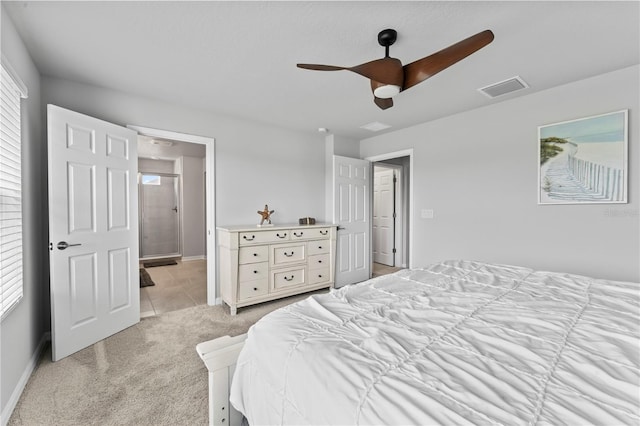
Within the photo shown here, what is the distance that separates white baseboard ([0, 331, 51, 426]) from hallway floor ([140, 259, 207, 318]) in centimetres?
79

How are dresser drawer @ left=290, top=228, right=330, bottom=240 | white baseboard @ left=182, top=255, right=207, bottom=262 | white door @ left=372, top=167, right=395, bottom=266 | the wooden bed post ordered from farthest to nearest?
white baseboard @ left=182, top=255, right=207, bottom=262 → white door @ left=372, top=167, right=395, bottom=266 → dresser drawer @ left=290, top=228, right=330, bottom=240 → the wooden bed post

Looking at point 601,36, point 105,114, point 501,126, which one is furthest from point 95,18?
point 501,126

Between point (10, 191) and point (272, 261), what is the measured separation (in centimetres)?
222

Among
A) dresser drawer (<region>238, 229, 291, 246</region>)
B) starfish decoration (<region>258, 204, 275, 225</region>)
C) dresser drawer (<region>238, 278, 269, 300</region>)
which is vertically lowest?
dresser drawer (<region>238, 278, 269, 300</region>)

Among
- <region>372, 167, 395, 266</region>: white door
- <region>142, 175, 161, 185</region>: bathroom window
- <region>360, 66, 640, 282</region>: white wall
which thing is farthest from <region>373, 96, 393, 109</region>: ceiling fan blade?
<region>142, 175, 161, 185</region>: bathroom window

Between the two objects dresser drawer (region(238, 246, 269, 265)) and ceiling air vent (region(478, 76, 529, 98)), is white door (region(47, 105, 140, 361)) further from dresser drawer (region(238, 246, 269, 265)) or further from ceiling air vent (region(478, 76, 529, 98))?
ceiling air vent (region(478, 76, 529, 98))

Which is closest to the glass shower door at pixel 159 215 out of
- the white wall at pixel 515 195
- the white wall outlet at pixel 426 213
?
the white wall at pixel 515 195

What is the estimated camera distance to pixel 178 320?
9.48 feet

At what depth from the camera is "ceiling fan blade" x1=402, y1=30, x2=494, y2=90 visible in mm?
1428

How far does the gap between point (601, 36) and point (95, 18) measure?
10.8 ft

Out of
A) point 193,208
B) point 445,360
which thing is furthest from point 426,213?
point 193,208

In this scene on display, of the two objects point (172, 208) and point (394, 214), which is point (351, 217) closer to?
point (394, 214)

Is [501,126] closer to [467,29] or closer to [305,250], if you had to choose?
[467,29]

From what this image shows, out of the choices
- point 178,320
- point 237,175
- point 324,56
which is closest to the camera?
point 324,56
